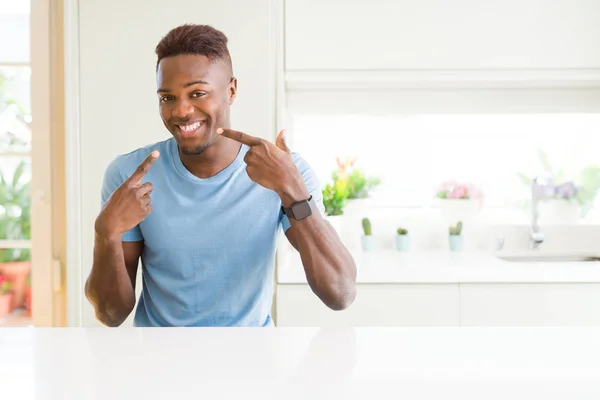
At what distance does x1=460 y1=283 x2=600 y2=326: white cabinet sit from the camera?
2.23 m

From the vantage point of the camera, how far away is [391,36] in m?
2.37

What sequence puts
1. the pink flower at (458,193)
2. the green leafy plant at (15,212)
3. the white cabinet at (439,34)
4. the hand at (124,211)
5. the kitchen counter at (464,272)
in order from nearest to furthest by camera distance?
the hand at (124,211) < the kitchen counter at (464,272) < the white cabinet at (439,34) < the green leafy plant at (15,212) < the pink flower at (458,193)

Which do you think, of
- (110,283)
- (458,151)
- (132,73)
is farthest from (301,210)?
(458,151)

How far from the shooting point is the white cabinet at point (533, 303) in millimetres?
2229

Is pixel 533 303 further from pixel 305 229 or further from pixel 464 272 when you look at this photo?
pixel 305 229

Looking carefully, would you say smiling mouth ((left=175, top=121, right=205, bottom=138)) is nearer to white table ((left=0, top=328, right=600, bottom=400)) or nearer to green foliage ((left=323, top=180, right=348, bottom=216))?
white table ((left=0, top=328, right=600, bottom=400))

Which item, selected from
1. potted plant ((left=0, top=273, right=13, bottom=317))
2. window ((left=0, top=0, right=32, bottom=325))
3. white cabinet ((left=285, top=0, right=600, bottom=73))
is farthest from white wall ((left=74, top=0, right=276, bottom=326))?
potted plant ((left=0, top=273, right=13, bottom=317))

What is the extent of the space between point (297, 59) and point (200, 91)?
3.31ft

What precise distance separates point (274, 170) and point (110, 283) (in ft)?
1.47

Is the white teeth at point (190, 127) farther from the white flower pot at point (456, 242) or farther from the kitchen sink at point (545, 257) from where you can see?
the kitchen sink at point (545, 257)

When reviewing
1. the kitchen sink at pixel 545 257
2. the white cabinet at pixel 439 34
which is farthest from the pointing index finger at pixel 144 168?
the kitchen sink at pixel 545 257

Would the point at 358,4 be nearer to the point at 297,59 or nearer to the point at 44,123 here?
the point at 297,59

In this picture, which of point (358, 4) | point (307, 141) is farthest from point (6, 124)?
point (358, 4)

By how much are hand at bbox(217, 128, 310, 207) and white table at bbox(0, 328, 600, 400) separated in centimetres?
34
